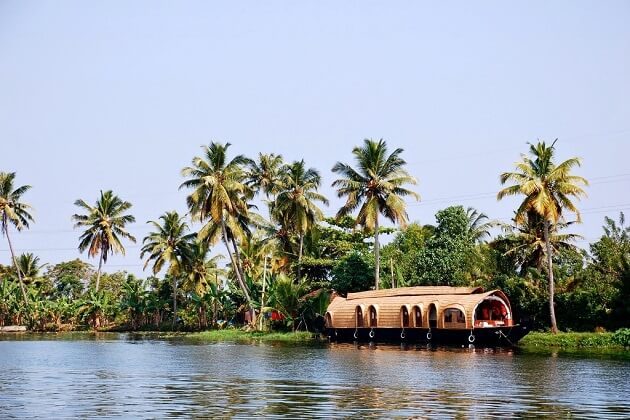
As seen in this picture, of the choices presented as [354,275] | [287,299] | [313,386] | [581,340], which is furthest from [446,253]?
[313,386]

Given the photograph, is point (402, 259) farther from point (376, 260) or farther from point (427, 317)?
point (427, 317)

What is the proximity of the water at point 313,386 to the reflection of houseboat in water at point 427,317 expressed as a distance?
632 centimetres

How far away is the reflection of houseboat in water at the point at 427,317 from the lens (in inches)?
1612

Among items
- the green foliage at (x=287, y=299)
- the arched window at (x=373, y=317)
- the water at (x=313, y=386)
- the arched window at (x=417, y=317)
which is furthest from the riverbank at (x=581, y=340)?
the green foliage at (x=287, y=299)

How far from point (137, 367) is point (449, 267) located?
2672 cm

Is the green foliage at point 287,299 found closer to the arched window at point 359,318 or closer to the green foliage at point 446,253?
the arched window at point 359,318

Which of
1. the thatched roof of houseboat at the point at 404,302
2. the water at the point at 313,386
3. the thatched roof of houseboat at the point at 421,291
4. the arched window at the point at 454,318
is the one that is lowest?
the water at the point at 313,386

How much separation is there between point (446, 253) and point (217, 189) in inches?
589

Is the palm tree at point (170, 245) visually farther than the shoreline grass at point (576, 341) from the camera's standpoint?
Yes

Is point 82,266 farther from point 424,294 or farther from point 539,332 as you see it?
point 539,332

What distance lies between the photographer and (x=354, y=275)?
54000 millimetres

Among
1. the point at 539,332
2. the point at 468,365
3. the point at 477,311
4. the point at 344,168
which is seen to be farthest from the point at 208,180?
the point at 468,365

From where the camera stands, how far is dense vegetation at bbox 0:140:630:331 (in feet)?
135

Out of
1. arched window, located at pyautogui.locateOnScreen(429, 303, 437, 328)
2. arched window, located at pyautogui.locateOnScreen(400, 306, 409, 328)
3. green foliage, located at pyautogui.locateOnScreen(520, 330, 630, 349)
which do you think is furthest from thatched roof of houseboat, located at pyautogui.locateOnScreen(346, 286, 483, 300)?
green foliage, located at pyautogui.locateOnScreen(520, 330, 630, 349)
